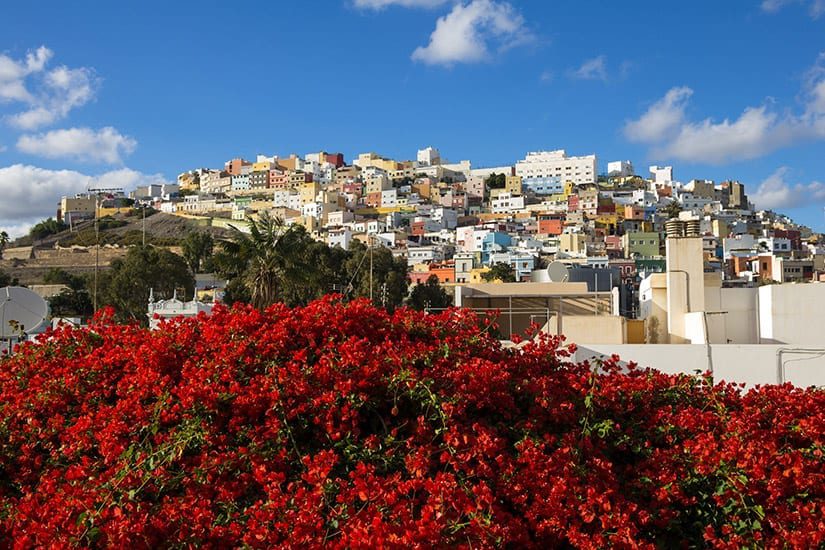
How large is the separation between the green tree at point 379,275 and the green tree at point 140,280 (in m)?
10.8

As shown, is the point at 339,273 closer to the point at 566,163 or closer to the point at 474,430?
the point at 474,430

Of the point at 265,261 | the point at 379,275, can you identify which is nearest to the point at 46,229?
the point at 379,275

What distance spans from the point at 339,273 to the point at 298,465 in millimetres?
46170

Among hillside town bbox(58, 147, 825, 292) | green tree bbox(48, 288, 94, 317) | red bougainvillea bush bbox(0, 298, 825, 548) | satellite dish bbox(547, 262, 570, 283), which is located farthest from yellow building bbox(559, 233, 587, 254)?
red bougainvillea bush bbox(0, 298, 825, 548)

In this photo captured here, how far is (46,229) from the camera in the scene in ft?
407

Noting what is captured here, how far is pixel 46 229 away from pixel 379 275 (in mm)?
91601

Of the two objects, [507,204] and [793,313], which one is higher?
[507,204]

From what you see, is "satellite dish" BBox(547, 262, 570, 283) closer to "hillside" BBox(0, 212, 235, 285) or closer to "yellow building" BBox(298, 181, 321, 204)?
"hillside" BBox(0, 212, 235, 285)

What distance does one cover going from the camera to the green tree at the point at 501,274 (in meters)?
74.1

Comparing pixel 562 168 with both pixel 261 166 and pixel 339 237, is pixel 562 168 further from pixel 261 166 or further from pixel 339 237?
pixel 339 237

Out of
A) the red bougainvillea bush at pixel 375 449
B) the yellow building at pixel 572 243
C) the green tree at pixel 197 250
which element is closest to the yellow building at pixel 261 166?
the green tree at pixel 197 250

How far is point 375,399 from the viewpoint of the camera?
496cm

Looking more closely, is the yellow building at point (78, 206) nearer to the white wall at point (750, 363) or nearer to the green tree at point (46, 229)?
the green tree at point (46, 229)

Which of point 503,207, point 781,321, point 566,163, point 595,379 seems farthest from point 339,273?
point 566,163
